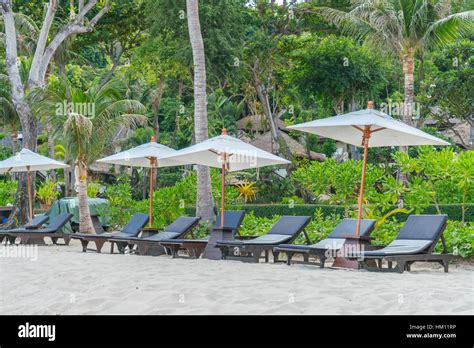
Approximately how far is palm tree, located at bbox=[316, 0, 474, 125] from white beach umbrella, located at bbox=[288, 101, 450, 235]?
1002 centimetres

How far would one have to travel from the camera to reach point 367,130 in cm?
1265

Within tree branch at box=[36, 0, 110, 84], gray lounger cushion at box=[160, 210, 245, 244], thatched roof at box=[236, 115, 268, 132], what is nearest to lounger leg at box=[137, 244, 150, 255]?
gray lounger cushion at box=[160, 210, 245, 244]

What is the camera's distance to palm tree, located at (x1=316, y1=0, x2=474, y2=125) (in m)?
23.1

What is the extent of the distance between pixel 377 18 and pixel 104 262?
1362 centimetres

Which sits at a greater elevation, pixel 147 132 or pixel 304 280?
pixel 147 132

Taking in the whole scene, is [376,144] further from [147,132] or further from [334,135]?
[147,132]

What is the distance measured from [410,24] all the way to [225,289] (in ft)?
52.8

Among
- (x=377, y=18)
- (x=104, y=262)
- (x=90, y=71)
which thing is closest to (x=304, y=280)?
(x=104, y=262)

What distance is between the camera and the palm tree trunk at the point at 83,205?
2036 centimetres

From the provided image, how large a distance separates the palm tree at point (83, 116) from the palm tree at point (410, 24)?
845 cm

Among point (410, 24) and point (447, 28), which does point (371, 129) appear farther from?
point (447, 28)

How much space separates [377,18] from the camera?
77.8ft

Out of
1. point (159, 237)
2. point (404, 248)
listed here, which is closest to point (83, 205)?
point (159, 237)

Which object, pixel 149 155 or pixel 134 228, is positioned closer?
pixel 149 155
